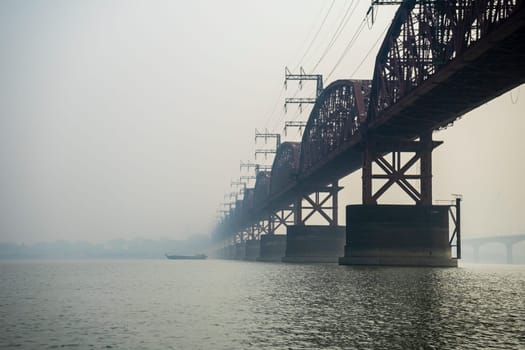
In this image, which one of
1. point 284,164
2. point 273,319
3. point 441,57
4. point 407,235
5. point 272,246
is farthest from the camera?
point 284,164

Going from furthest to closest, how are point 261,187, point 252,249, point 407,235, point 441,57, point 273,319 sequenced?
point 261,187 < point 252,249 < point 407,235 < point 441,57 < point 273,319

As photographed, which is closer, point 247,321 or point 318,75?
point 247,321

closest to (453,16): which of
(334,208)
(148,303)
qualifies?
(148,303)

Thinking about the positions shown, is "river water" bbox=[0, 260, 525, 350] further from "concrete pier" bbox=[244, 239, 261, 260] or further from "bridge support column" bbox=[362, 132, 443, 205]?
"concrete pier" bbox=[244, 239, 261, 260]

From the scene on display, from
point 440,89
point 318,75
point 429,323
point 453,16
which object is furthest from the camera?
point 318,75

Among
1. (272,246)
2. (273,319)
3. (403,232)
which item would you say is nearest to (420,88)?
(403,232)

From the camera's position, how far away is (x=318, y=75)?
104812 millimetres

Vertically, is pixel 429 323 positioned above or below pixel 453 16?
below

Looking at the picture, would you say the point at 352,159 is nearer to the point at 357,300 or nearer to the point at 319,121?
the point at 319,121

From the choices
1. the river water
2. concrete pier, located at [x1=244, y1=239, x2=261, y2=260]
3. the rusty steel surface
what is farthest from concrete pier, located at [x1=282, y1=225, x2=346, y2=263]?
concrete pier, located at [x1=244, y1=239, x2=261, y2=260]

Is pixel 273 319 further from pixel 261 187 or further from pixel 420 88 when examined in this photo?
pixel 261 187

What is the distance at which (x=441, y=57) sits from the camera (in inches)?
1999

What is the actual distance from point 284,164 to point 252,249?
39236 mm

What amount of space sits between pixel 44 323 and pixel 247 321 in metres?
6.61
